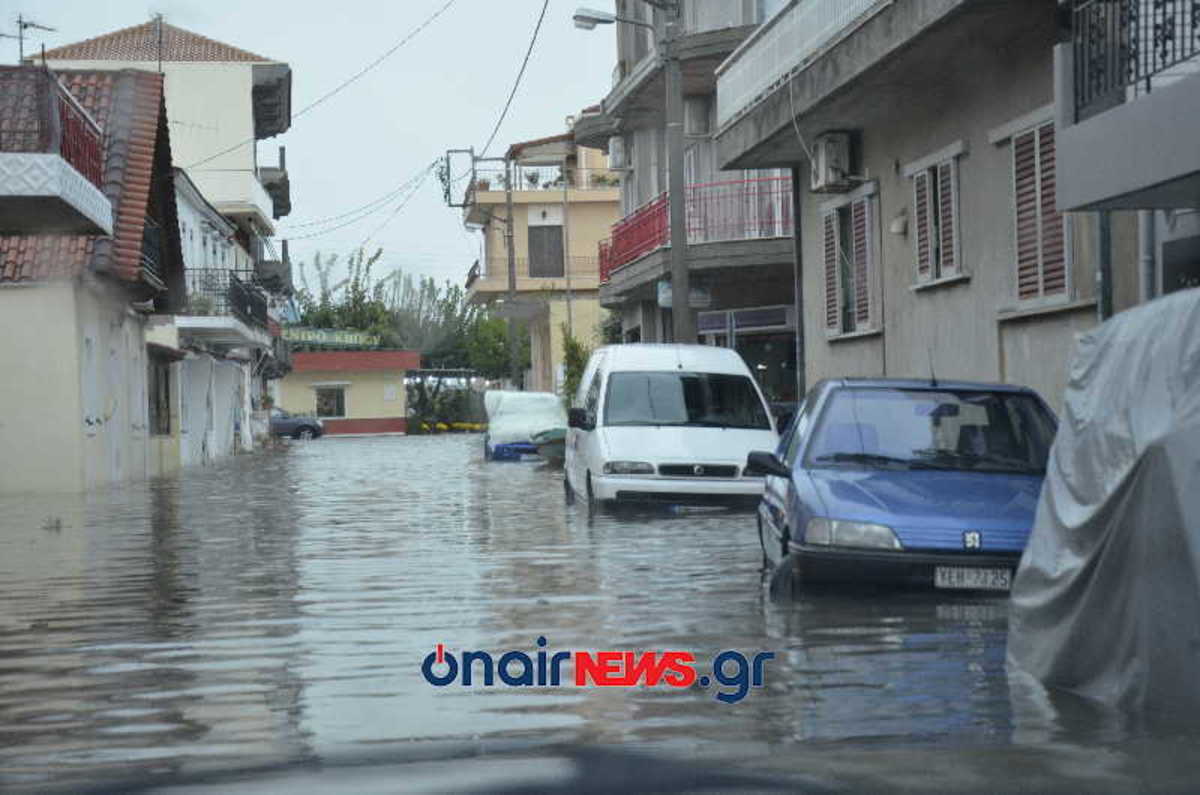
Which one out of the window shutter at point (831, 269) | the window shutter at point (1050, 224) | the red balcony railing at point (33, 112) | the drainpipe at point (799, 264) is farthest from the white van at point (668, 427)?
the red balcony railing at point (33, 112)

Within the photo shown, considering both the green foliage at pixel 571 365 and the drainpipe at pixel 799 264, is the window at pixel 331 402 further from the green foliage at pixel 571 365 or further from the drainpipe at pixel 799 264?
the drainpipe at pixel 799 264

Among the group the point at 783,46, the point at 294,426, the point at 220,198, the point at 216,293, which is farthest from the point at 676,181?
the point at 294,426

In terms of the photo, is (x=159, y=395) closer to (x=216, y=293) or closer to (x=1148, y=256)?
(x=216, y=293)

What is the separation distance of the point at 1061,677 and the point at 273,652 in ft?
13.9

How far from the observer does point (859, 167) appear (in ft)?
75.2

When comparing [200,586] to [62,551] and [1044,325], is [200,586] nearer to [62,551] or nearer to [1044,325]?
[62,551]

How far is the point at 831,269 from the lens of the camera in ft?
80.4

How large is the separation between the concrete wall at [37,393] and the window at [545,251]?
4158cm

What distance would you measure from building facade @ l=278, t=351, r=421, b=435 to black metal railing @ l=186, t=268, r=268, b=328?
106ft

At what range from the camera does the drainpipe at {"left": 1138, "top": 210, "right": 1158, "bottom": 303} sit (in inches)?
587

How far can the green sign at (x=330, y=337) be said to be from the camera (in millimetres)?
88525

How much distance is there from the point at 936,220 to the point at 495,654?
11874 mm

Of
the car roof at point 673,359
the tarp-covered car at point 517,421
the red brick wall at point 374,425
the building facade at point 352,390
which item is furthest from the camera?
the red brick wall at point 374,425

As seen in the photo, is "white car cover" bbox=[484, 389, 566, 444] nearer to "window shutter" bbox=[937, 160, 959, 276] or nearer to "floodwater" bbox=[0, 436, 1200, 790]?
"window shutter" bbox=[937, 160, 959, 276]
